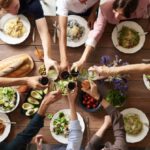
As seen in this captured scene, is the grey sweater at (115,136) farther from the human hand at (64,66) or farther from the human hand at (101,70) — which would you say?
the human hand at (64,66)

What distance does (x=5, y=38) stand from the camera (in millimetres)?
2320

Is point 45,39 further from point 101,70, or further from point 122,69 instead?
point 122,69

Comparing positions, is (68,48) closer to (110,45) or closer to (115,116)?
(110,45)

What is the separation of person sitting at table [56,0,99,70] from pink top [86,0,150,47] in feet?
0.28

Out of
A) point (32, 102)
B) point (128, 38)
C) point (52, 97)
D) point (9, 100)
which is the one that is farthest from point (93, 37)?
point (9, 100)

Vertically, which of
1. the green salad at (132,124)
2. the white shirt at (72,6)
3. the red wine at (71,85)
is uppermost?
the white shirt at (72,6)

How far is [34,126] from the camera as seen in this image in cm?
208

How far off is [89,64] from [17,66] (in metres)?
0.47

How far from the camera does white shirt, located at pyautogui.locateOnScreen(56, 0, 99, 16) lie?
230cm

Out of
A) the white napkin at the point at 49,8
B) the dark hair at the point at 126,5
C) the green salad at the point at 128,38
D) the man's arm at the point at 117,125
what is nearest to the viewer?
the dark hair at the point at 126,5

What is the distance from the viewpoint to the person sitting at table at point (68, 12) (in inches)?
88.7

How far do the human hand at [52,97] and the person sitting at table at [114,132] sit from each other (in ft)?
0.93

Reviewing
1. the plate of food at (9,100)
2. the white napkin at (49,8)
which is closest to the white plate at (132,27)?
the white napkin at (49,8)

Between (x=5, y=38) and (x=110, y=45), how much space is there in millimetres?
696
